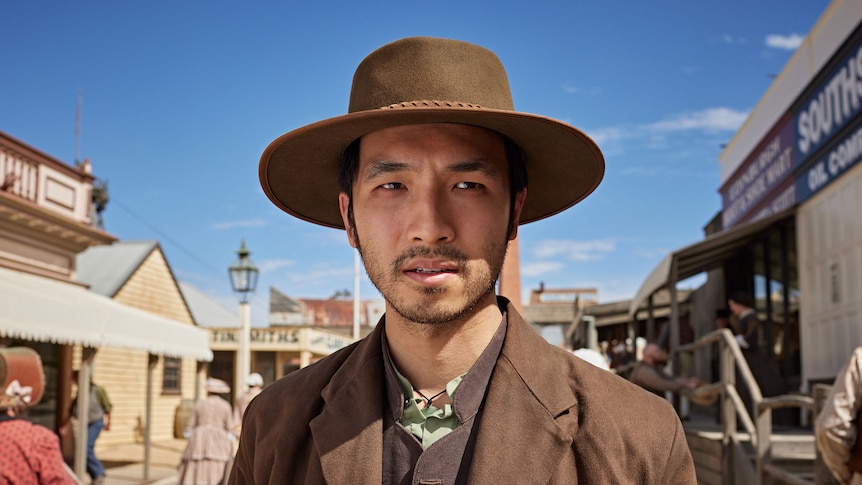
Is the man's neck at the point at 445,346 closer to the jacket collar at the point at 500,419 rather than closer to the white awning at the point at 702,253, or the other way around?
the jacket collar at the point at 500,419

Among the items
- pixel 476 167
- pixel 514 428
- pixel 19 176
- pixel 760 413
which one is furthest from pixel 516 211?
pixel 19 176

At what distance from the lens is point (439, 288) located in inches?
71.0

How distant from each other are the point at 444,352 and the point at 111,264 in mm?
22831

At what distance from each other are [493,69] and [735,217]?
1522cm

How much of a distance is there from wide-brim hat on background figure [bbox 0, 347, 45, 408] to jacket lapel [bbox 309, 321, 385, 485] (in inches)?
159

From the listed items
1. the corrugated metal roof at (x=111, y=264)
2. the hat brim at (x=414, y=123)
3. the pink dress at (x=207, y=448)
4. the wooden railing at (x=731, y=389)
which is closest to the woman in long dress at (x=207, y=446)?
the pink dress at (x=207, y=448)

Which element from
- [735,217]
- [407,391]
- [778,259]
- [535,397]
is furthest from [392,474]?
[735,217]

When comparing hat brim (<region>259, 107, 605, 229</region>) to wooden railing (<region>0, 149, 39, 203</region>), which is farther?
wooden railing (<region>0, 149, 39, 203</region>)

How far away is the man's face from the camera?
1.80m

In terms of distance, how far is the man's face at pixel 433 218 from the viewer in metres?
1.80

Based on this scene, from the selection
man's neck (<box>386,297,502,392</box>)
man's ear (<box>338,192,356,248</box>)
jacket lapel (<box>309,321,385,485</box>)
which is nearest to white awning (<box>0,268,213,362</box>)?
man's ear (<box>338,192,356,248</box>)

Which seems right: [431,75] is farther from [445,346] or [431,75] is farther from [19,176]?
[19,176]

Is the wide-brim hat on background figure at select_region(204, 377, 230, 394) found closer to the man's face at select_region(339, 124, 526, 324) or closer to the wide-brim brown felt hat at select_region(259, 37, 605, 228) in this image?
the wide-brim brown felt hat at select_region(259, 37, 605, 228)

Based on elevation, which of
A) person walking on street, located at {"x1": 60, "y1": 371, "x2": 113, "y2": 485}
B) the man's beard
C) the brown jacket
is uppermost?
the man's beard
